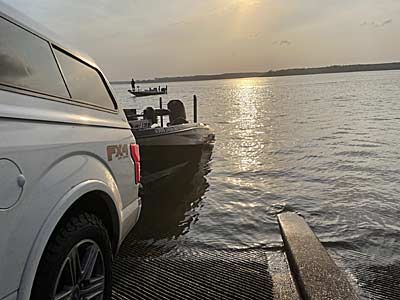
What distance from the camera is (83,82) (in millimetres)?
3166

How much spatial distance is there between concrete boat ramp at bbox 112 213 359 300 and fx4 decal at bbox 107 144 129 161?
4.63ft

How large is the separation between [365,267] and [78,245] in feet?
13.0

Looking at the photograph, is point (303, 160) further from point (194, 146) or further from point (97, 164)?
point (97, 164)

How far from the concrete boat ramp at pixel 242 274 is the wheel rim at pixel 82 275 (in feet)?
3.97

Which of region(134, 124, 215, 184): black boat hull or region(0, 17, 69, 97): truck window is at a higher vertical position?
region(0, 17, 69, 97): truck window

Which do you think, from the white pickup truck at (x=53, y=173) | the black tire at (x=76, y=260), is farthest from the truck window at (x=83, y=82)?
the black tire at (x=76, y=260)

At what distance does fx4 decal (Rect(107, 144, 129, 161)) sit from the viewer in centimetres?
302

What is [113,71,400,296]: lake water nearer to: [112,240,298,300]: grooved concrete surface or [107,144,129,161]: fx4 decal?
[112,240,298,300]: grooved concrete surface

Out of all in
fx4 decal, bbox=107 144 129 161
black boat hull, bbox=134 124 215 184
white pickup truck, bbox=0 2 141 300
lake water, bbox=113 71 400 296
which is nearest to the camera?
white pickup truck, bbox=0 2 141 300

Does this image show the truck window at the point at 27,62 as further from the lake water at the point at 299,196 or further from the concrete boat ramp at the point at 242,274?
the lake water at the point at 299,196

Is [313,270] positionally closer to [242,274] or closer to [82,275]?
[242,274]

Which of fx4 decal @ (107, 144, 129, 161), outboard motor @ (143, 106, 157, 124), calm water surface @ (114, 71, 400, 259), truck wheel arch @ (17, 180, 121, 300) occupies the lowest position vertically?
calm water surface @ (114, 71, 400, 259)

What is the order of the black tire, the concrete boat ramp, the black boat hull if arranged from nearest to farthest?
the black tire < the concrete boat ramp < the black boat hull

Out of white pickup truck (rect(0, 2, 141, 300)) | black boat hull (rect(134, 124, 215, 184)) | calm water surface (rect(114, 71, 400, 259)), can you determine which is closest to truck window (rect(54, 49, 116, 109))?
white pickup truck (rect(0, 2, 141, 300))
